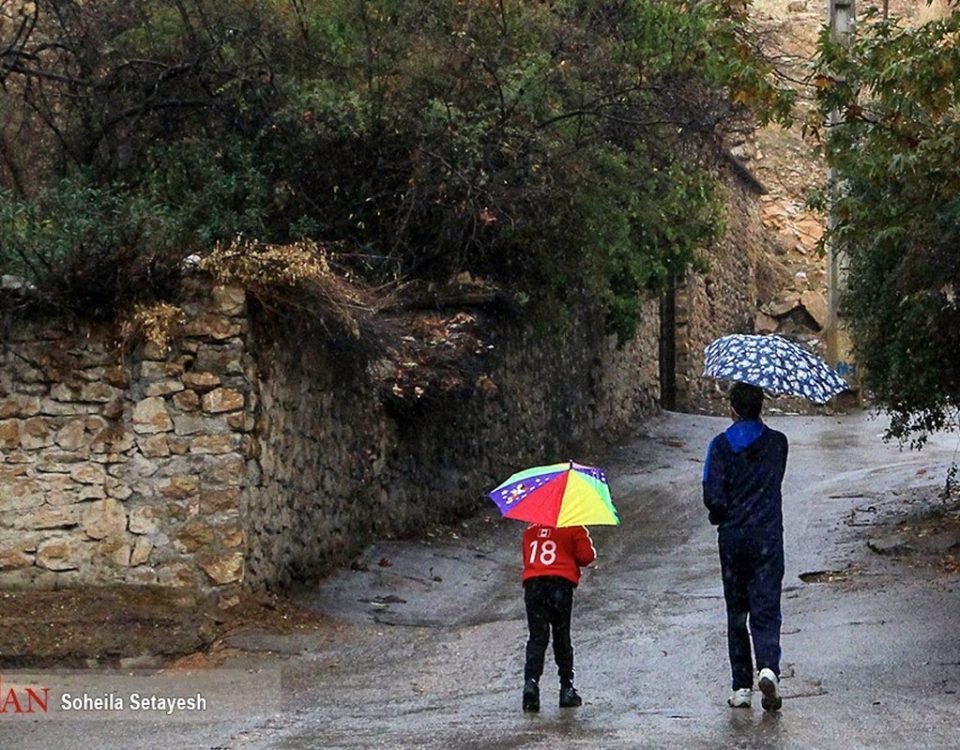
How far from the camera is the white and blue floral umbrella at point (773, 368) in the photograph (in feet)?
27.2

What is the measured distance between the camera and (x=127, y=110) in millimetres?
14812

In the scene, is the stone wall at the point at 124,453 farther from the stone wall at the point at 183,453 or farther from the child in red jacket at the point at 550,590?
the child in red jacket at the point at 550,590

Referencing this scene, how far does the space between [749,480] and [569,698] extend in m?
1.64

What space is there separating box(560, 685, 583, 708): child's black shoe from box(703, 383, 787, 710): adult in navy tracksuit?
0.88m

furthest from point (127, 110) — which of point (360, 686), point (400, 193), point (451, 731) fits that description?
point (451, 731)

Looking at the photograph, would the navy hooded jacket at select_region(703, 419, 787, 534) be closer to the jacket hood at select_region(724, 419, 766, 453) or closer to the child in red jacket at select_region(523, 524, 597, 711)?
the jacket hood at select_region(724, 419, 766, 453)

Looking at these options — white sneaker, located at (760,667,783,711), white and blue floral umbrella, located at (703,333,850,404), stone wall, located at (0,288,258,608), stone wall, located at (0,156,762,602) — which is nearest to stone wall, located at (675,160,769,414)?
stone wall, located at (0,156,762,602)

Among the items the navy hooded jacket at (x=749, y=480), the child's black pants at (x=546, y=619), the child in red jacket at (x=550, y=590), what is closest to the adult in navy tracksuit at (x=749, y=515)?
the navy hooded jacket at (x=749, y=480)

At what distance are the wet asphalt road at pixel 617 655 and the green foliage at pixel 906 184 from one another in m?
1.93

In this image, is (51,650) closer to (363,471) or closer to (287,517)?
(287,517)

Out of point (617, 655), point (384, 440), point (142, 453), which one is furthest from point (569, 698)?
point (384, 440)

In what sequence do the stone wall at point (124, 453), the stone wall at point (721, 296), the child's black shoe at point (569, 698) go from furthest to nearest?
1. the stone wall at point (721, 296)
2. the stone wall at point (124, 453)
3. the child's black shoe at point (569, 698)

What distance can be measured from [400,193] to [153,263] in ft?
12.2

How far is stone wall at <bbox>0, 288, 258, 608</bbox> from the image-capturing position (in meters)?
11.6
